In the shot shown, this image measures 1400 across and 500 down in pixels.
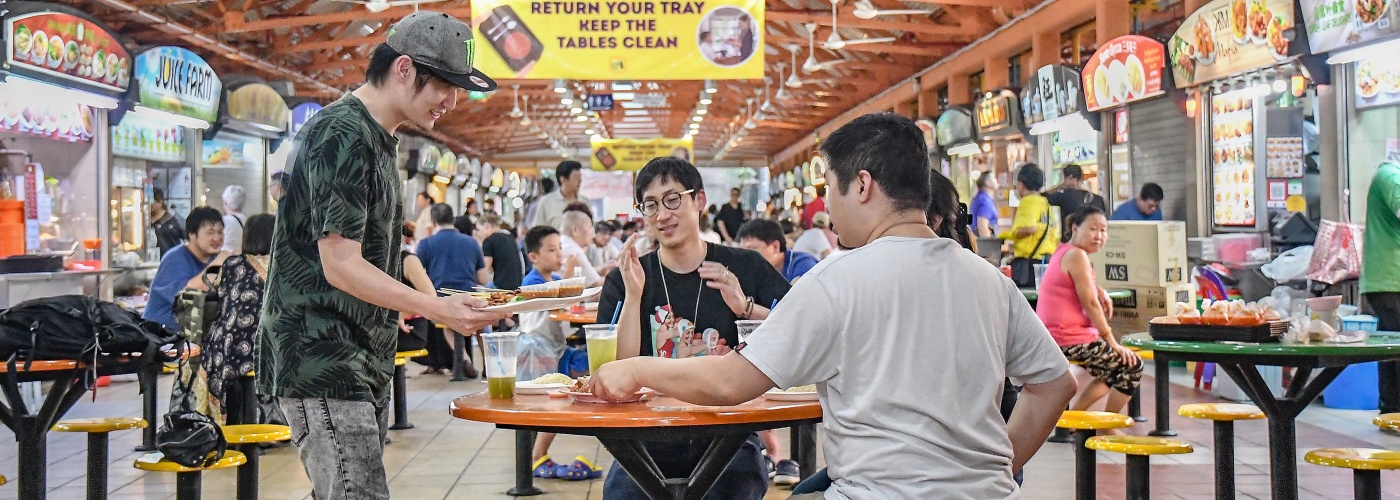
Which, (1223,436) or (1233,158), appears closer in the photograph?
(1223,436)

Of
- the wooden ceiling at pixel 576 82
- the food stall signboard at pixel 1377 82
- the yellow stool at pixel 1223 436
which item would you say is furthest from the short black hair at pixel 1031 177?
the wooden ceiling at pixel 576 82

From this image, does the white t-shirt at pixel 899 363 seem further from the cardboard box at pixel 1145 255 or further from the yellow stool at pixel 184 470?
the cardboard box at pixel 1145 255

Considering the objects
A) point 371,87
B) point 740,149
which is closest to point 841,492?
point 371,87

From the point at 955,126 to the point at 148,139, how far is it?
1077 cm

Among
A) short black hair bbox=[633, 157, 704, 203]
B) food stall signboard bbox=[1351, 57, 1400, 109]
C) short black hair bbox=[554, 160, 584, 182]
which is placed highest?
food stall signboard bbox=[1351, 57, 1400, 109]

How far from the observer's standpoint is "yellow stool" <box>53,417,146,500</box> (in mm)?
5051

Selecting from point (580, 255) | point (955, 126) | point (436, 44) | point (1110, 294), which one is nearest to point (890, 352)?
point (436, 44)

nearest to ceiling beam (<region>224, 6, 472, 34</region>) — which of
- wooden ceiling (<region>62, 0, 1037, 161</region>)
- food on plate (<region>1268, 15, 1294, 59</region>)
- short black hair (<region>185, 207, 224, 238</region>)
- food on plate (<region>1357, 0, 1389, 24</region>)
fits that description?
wooden ceiling (<region>62, 0, 1037, 161</region>)

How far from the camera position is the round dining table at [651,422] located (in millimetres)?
2750

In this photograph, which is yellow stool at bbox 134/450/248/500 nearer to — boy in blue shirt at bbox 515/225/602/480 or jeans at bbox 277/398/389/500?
boy in blue shirt at bbox 515/225/602/480

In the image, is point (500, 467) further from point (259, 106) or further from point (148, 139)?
point (259, 106)

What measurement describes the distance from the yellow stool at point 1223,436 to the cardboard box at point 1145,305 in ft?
15.0

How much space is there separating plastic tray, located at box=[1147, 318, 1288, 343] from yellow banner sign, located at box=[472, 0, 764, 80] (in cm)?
622

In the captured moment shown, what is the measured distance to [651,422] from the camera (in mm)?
2727
